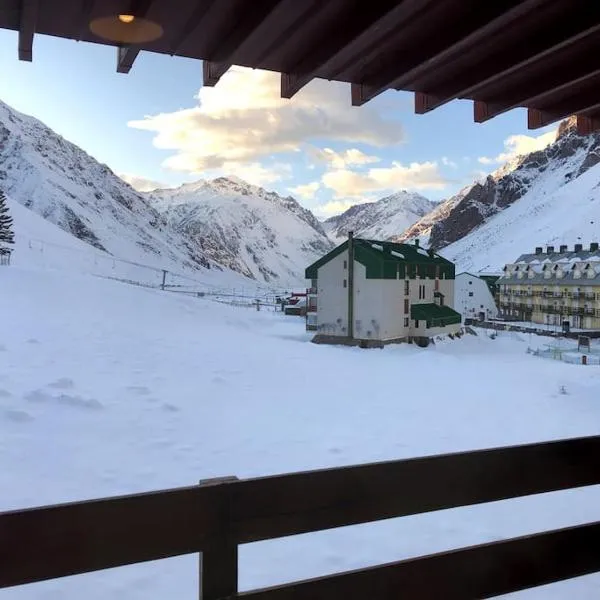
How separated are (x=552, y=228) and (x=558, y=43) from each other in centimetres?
15924

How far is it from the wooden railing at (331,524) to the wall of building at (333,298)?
34493 mm

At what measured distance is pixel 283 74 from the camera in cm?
433

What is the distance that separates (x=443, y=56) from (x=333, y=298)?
114 ft

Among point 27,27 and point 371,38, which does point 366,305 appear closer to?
point 371,38

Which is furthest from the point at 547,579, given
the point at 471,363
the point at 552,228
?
the point at 552,228

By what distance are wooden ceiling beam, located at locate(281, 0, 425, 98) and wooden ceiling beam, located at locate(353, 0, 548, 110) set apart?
1.15 ft

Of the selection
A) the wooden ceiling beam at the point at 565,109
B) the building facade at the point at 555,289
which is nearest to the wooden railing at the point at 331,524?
the wooden ceiling beam at the point at 565,109

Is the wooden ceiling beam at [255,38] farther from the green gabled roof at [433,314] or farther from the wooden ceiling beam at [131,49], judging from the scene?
the green gabled roof at [433,314]

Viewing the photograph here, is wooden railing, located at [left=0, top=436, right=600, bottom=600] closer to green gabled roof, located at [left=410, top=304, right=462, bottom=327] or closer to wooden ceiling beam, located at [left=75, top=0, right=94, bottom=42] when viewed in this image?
wooden ceiling beam, located at [left=75, top=0, right=94, bottom=42]

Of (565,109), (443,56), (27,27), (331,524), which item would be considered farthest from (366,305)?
(331,524)

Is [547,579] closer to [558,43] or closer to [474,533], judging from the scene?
[558,43]

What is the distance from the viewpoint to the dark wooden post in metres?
2.07

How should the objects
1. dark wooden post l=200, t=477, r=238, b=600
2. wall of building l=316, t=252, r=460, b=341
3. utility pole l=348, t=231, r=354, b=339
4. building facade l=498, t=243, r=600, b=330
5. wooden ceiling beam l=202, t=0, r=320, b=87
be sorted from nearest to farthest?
1. dark wooden post l=200, t=477, r=238, b=600
2. wooden ceiling beam l=202, t=0, r=320, b=87
3. wall of building l=316, t=252, r=460, b=341
4. utility pole l=348, t=231, r=354, b=339
5. building facade l=498, t=243, r=600, b=330

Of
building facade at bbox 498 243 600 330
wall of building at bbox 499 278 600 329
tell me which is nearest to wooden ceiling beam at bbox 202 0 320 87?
building facade at bbox 498 243 600 330
